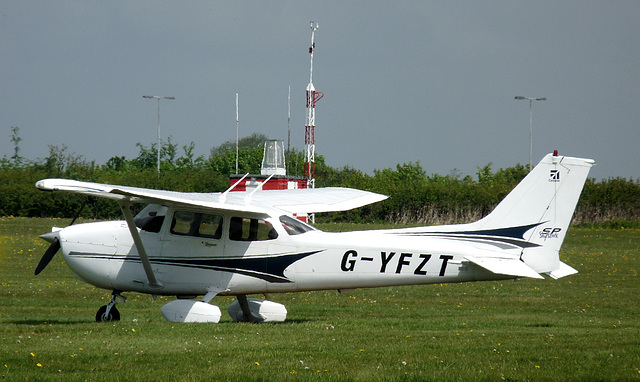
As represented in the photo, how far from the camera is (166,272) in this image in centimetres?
1145

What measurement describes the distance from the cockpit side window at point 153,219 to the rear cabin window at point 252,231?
3.53ft

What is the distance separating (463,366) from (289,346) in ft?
7.13

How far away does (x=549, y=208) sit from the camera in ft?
37.2

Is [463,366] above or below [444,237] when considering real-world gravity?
below

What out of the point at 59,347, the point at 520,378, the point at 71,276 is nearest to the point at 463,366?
the point at 520,378

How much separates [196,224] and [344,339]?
3.24 meters

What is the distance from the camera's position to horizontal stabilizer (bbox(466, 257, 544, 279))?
1072 cm

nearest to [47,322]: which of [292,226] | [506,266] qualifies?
[292,226]

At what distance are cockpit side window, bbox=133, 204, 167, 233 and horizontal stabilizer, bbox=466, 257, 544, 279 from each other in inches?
182

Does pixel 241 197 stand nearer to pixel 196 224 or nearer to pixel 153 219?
pixel 196 224

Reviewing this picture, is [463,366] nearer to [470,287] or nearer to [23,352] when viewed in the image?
[23,352]

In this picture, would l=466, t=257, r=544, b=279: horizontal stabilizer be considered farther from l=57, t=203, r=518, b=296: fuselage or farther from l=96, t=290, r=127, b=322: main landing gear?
l=96, t=290, r=127, b=322: main landing gear

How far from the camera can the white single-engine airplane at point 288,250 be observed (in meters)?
11.2

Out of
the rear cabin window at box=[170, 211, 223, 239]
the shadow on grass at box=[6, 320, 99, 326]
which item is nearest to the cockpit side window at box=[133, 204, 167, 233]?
the rear cabin window at box=[170, 211, 223, 239]
